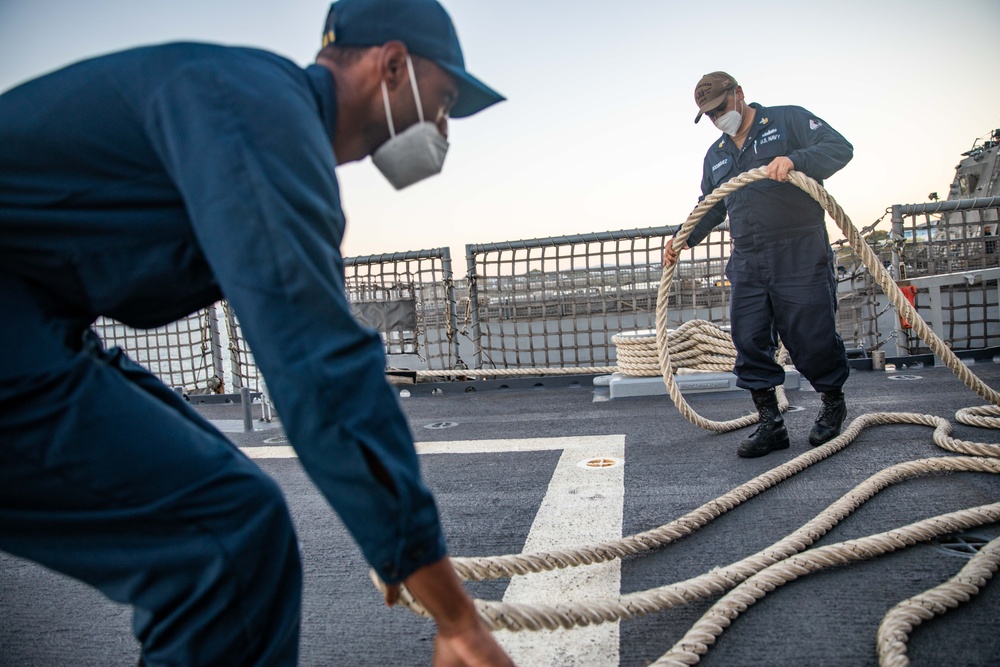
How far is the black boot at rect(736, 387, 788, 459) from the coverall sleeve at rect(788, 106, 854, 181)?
102 cm

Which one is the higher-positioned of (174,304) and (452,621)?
(174,304)

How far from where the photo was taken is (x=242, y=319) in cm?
65

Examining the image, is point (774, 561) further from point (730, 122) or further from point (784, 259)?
point (730, 122)

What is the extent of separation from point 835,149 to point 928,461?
1.39m

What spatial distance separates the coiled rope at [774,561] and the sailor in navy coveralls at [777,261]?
1.19 ft

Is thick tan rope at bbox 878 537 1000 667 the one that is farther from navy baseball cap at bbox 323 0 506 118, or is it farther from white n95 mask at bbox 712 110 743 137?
white n95 mask at bbox 712 110 743 137

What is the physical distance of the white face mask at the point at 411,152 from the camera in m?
0.90

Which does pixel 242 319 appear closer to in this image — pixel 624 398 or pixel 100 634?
pixel 100 634

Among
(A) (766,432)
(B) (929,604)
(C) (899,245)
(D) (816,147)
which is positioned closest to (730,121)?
(D) (816,147)

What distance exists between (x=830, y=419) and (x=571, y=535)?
1689 millimetres

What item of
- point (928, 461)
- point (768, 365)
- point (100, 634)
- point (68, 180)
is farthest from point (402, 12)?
point (768, 365)

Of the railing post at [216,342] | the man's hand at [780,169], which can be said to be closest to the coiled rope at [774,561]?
the man's hand at [780,169]

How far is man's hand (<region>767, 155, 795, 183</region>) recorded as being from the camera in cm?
269

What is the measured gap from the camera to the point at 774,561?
1.63 meters
